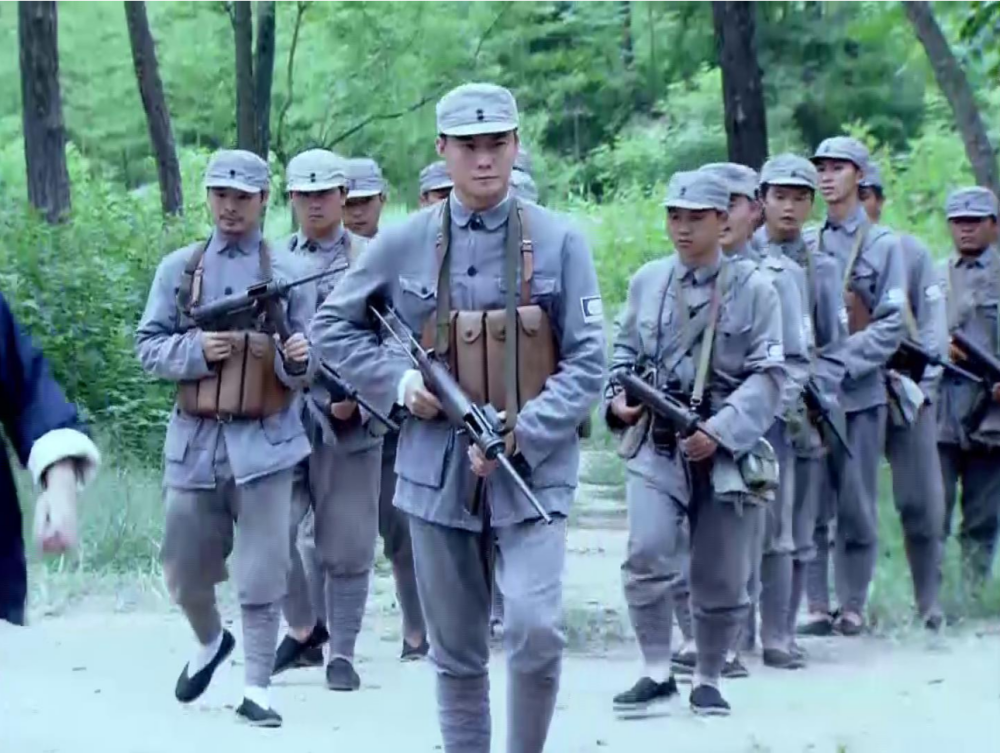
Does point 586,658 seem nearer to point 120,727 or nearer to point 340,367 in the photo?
point 120,727

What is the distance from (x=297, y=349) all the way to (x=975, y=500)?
197 inches

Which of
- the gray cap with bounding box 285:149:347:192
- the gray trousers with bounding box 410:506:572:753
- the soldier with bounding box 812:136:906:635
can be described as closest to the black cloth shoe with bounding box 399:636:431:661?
the gray cap with bounding box 285:149:347:192

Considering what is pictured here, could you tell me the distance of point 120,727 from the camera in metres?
8.71

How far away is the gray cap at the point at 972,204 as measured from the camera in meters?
11.9

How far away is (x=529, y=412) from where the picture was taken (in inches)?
261

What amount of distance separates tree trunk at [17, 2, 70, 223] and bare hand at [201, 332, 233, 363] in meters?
9.62

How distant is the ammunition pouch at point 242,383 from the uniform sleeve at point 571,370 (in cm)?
218

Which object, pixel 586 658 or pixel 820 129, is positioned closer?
pixel 586 658

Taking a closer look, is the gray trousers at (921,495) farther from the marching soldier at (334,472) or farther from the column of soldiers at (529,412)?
the marching soldier at (334,472)

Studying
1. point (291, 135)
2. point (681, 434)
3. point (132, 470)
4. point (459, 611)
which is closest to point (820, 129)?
point (291, 135)

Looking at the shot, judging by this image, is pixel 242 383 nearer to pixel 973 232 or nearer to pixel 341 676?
pixel 341 676

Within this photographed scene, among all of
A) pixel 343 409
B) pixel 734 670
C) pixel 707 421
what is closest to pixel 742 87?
Answer: pixel 734 670

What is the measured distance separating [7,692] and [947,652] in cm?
456

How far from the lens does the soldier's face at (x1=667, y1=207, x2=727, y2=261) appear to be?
889cm
